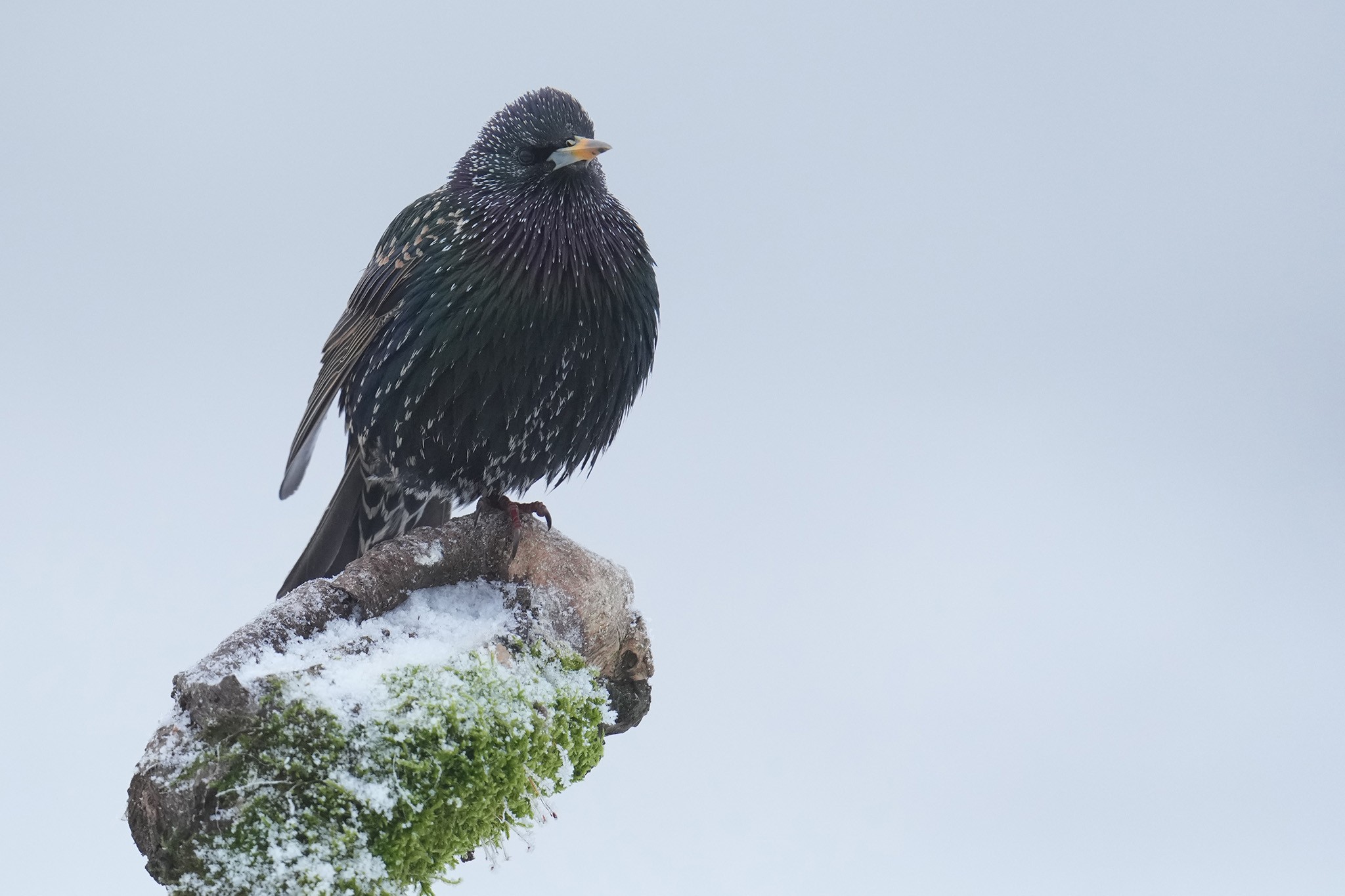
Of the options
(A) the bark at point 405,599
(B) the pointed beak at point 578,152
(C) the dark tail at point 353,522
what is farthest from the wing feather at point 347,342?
(A) the bark at point 405,599

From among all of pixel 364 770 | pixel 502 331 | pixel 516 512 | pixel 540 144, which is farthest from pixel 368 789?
pixel 540 144

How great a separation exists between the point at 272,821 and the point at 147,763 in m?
0.33

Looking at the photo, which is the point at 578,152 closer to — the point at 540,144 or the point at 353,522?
the point at 540,144

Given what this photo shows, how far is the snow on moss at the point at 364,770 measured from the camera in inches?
108

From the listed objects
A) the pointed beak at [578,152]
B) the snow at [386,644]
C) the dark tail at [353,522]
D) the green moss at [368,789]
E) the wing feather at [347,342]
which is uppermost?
the pointed beak at [578,152]

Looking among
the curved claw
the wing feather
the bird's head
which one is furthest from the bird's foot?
the bird's head

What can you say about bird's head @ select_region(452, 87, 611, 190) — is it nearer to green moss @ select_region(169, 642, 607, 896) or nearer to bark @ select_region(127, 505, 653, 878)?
bark @ select_region(127, 505, 653, 878)

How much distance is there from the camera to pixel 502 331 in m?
3.78

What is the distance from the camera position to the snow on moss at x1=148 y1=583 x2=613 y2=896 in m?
2.75

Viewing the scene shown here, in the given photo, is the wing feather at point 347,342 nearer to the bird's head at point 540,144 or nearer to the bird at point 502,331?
the bird at point 502,331

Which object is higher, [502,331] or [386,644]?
[502,331]

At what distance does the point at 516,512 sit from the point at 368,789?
122cm

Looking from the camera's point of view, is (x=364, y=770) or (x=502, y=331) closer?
(x=364, y=770)

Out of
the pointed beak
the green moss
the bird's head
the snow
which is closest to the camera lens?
the green moss
